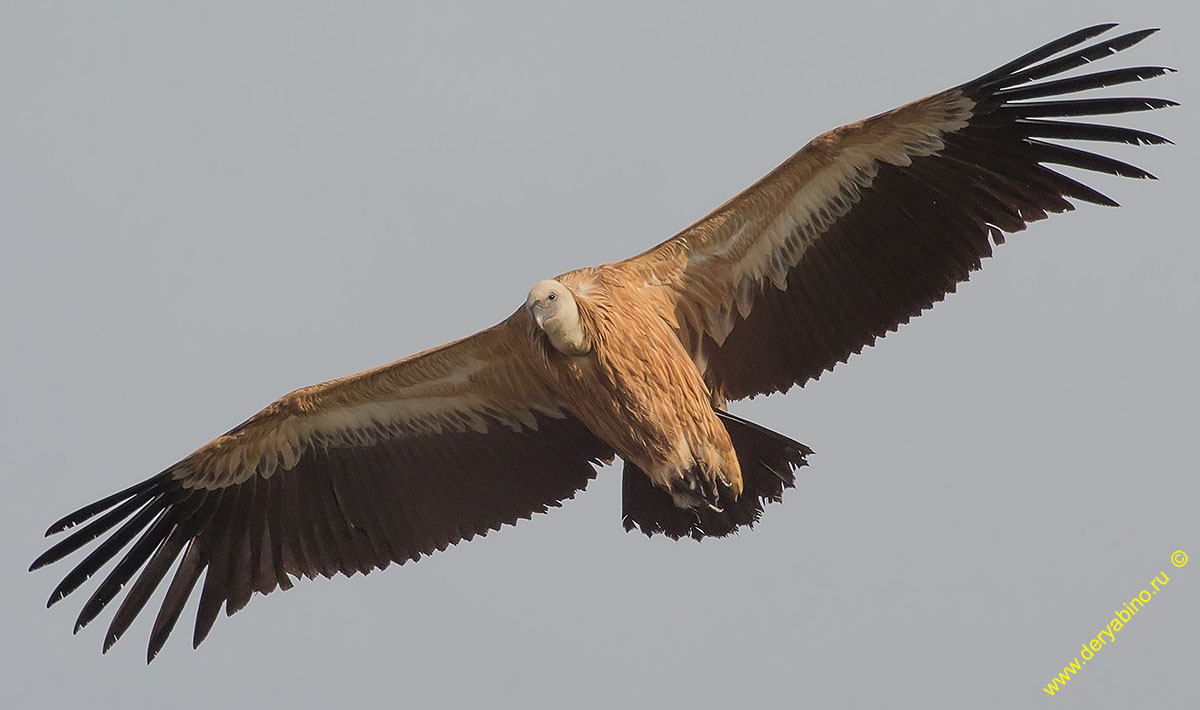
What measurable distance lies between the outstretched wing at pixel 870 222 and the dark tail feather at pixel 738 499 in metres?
0.54

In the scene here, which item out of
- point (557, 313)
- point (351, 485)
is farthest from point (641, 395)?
point (351, 485)

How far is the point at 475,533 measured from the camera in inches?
416

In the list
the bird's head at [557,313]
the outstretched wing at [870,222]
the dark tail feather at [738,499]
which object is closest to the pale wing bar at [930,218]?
the outstretched wing at [870,222]

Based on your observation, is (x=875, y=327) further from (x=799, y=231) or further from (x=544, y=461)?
(x=544, y=461)

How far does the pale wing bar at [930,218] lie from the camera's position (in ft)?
29.8

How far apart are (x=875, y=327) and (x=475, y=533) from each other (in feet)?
8.65

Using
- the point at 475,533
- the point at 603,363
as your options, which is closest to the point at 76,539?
the point at 475,533

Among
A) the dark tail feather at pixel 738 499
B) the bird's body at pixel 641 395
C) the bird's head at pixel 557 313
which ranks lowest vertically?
the dark tail feather at pixel 738 499

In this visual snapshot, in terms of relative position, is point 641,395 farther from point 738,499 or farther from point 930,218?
point 930,218

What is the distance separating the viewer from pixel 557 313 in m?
9.21

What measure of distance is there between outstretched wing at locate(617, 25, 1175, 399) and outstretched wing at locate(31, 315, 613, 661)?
3.51 feet

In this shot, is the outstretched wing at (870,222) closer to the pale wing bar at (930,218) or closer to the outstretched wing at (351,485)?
the pale wing bar at (930,218)

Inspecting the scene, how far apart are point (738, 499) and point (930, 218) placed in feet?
6.00

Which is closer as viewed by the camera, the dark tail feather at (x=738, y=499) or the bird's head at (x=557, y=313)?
the bird's head at (x=557, y=313)
